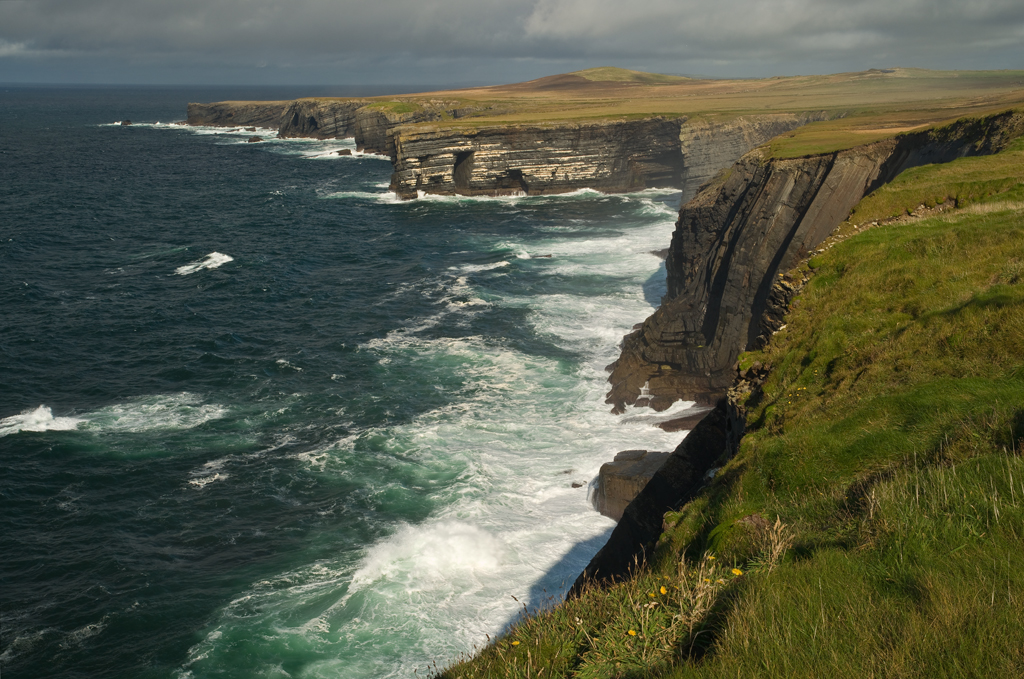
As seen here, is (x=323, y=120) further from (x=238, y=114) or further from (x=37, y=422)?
(x=37, y=422)

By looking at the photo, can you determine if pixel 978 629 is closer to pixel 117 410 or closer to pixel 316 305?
pixel 117 410

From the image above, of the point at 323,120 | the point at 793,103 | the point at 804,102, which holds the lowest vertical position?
the point at 793,103

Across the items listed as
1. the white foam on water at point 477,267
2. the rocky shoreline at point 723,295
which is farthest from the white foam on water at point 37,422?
the white foam on water at point 477,267

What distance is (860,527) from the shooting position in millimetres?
6762

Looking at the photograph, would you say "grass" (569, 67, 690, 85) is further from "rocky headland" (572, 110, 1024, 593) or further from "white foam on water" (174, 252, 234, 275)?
"rocky headland" (572, 110, 1024, 593)

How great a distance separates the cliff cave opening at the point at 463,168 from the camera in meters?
85.2

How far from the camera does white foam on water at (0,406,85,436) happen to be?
28.6 m

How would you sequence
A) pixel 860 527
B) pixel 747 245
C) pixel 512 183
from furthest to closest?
pixel 512 183 < pixel 747 245 < pixel 860 527

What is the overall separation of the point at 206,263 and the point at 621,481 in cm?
4381

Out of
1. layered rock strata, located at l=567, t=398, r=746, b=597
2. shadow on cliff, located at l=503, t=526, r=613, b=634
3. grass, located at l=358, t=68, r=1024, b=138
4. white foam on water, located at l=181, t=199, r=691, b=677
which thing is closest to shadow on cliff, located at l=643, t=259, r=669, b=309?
white foam on water, located at l=181, t=199, r=691, b=677

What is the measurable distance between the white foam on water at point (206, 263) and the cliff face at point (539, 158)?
30.9 meters

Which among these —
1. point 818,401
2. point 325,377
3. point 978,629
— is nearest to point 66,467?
point 325,377

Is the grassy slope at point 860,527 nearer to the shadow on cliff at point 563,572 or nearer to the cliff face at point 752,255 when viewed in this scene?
the shadow on cliff at point 563,572

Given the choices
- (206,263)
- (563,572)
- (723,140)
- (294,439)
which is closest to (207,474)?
(294,439)
